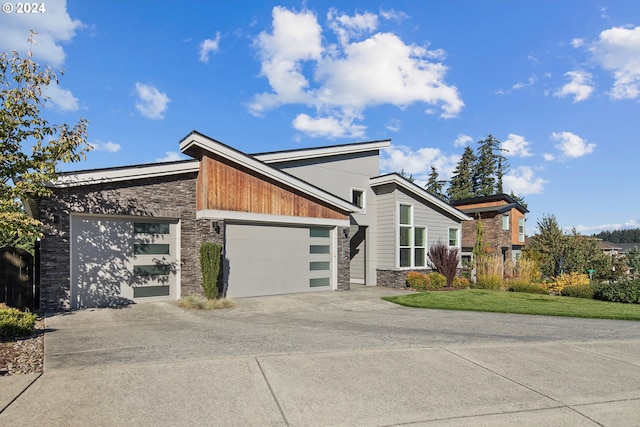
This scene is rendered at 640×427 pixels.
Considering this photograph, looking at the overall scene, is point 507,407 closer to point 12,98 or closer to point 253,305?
point 253,305

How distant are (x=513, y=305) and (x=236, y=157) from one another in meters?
10.5

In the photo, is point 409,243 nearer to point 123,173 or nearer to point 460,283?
point 460,283

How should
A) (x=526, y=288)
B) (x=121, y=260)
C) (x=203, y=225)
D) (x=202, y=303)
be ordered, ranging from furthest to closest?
1. (x=526, y=288)
2. (x=203, y=225)
3. (x=121, y=260)
4. (x=202, y=303)

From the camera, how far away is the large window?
1862 centimetres

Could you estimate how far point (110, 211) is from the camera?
35.8ft

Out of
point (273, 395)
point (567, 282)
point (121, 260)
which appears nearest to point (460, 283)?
point (567, 282)

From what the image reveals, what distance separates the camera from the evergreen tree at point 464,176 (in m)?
59.0

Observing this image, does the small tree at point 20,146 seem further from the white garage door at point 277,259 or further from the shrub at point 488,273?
the shrub at point 488,273

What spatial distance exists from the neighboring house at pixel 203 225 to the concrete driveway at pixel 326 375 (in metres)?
2.09

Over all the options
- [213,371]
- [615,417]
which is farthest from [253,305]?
[615,417]

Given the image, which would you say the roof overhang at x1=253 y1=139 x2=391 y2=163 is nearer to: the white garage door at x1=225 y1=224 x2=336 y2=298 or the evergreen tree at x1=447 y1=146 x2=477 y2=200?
the white garage door at x1=225 y1=224 x2=336 y2=298

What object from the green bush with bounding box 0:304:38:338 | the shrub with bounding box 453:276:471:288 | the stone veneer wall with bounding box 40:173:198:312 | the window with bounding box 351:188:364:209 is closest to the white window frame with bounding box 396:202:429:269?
the shrub with bounding box 453:276:471:288

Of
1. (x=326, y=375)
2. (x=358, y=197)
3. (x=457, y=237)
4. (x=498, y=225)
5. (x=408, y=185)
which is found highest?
(x=408, y=185)

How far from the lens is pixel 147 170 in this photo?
453 inches
